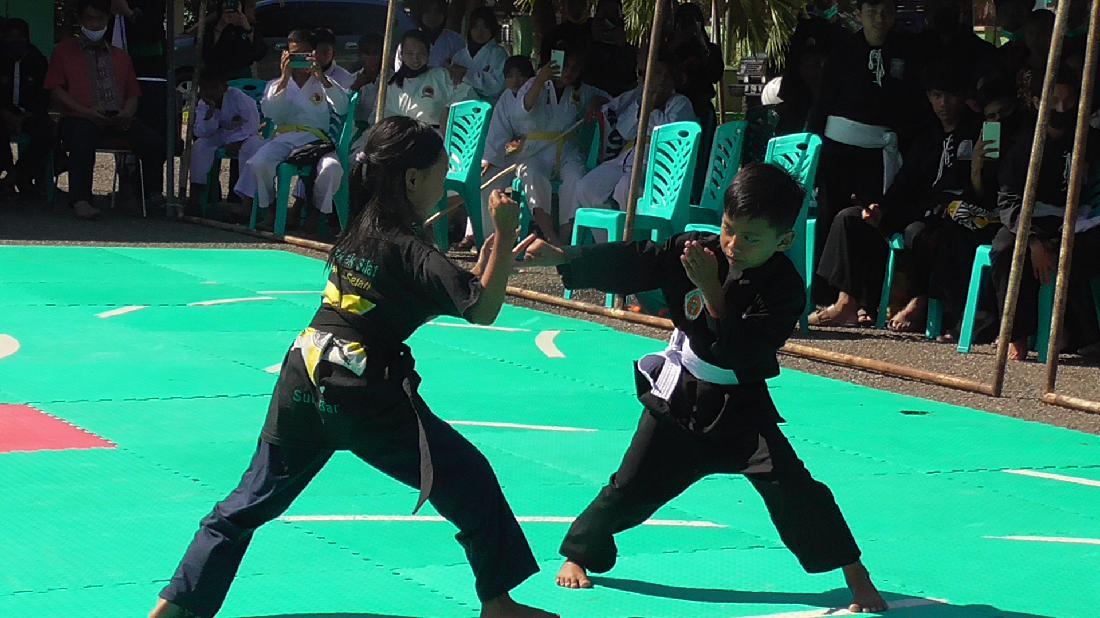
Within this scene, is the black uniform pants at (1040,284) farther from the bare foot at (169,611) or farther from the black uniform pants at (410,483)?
the bare foot at (169,611)

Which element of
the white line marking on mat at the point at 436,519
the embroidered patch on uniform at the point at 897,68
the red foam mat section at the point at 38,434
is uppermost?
the embroidered patch on uniform at the point at 897,68

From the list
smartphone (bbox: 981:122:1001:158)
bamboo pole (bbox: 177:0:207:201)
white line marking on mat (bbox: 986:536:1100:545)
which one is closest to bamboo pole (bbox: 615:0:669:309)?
smartphone (bbox: 981:122:1001:158)

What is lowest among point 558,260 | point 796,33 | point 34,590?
point 34,590

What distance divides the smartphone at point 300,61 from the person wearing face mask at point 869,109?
198 inches

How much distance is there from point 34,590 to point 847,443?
3653mm

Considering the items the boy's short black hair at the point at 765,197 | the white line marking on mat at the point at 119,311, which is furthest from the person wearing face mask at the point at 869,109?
the boy's short black hair at the point at 765,197

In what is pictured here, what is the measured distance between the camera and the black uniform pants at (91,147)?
46.6 feet

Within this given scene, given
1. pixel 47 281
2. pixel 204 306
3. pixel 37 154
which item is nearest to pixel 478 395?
pixel 204 306

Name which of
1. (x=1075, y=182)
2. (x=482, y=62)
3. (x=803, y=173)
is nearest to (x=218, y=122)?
(x=482, y=62)

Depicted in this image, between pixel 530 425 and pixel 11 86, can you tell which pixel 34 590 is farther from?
pixel 11 86

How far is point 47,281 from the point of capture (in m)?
10.9

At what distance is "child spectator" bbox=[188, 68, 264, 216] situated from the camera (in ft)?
48.8

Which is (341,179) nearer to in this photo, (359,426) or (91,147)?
(91,147)

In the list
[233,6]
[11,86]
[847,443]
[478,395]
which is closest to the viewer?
[847,443]
